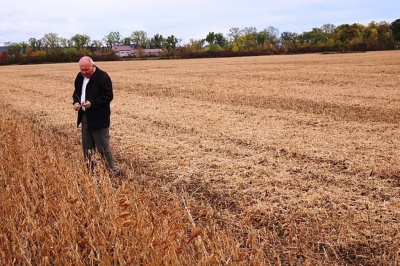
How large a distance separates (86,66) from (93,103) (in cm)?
57

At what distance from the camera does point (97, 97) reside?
20.2ft

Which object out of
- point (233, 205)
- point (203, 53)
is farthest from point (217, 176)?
point (203, 53)

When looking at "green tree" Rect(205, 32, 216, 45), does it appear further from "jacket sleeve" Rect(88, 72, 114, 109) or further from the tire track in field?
"jacket sleeve" Rect(88, 72, 114, 109)

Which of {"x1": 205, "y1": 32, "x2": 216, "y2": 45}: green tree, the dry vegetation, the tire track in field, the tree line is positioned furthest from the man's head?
{"x1": 205, "y1": 32, "x2": 216, "y2": 45}: green tree

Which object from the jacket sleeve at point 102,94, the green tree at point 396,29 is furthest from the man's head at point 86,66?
the green tree at point 396,29

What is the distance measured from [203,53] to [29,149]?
72.8m

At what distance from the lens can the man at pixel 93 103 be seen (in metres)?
6.11

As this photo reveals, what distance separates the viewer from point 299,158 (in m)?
7.64

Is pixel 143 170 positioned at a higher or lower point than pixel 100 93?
lower

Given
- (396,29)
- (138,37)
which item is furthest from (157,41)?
(396,29)

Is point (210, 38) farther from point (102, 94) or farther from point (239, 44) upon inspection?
point (102, 94)

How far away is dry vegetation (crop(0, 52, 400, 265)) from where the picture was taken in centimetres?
336

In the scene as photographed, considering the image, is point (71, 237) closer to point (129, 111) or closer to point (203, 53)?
point (129, 111)

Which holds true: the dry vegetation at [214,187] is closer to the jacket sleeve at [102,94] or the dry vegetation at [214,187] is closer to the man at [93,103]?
the man at [93,103]
